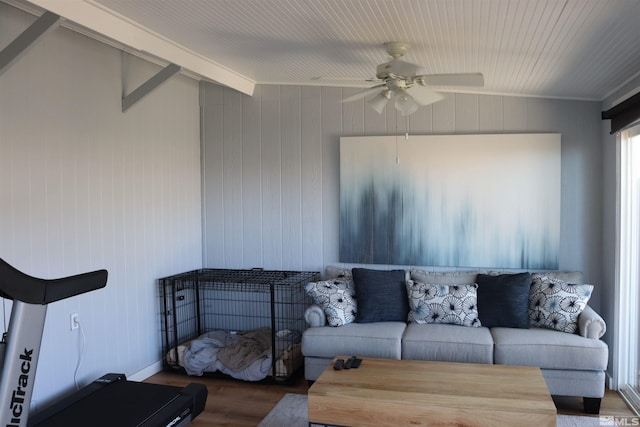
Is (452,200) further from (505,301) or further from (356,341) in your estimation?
(356,341)

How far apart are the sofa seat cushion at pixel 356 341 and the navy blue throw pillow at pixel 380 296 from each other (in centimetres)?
12

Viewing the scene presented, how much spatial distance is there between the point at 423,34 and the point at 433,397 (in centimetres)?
202

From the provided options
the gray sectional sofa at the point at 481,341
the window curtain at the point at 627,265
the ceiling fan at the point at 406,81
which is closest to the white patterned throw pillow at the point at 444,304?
the gray sectional sofa at the point at 481,341

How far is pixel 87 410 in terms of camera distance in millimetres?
3143

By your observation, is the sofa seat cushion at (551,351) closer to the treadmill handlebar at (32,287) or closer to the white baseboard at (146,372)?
the white baseboard at (146,372)

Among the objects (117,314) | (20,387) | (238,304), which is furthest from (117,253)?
(20,387)

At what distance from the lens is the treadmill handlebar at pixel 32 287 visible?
52.0 inches

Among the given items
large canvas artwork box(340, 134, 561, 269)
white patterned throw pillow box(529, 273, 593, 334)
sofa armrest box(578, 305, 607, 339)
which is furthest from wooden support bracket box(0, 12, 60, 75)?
sofa armrest box(578, 305, 607, 339)

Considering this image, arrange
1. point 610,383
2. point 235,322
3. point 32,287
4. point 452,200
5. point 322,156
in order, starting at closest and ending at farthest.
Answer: point 32,287
point 610,383
point 452,200
point 322,156
point 235,322

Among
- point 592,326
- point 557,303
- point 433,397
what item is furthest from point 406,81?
point 592,326

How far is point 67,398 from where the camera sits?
10.9ft

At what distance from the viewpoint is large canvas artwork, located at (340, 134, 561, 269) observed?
4.42 metres

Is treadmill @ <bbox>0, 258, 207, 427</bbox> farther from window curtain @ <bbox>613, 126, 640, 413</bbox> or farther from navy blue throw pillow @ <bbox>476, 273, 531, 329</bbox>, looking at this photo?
window curtain @ <bbox>613, 126, 640, 413</bbox>

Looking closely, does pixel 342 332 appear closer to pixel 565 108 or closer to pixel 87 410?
pixel 87 410
